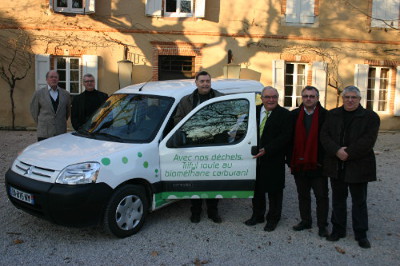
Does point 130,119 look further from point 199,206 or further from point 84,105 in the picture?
point 84,105

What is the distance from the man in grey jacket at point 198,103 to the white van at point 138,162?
0.10 meters

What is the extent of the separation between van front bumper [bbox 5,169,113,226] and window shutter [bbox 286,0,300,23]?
1120cm

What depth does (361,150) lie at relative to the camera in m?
3.98

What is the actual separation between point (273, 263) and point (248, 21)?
1073 cm

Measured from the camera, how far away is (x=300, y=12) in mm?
13320

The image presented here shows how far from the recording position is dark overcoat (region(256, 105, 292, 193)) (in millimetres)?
4414

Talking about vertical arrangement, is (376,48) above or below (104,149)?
above

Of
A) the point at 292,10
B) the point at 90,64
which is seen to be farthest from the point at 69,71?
the point at 292,10

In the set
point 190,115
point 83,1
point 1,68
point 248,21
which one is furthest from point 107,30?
point 190,115

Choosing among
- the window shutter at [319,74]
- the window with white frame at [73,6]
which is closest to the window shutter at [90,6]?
the window with white frame at [73,6]

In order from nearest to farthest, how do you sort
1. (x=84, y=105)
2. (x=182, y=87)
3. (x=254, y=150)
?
(x=254, y=150) < (x=182, y=87) < (x=84, y=105)

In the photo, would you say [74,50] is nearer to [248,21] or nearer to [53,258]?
[248,21]

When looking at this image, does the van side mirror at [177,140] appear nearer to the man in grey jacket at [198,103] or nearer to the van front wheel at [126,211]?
the man in grey jacket at [198,103]

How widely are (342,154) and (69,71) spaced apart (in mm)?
10891
